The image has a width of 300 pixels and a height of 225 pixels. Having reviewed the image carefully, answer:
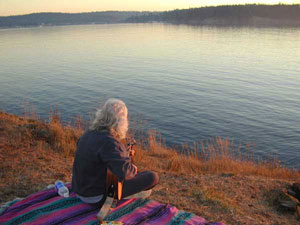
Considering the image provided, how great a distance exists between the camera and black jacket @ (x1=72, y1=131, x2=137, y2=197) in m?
3.66

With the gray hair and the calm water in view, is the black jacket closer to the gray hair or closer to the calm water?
the gray hair

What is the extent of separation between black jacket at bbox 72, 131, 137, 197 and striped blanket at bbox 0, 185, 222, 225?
1.32 ft

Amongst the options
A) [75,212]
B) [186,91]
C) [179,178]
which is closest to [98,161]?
[75,212]

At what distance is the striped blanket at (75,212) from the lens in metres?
4.08

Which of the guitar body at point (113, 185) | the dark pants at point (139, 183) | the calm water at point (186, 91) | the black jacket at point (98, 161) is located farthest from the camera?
the calm water at point (186, 91)

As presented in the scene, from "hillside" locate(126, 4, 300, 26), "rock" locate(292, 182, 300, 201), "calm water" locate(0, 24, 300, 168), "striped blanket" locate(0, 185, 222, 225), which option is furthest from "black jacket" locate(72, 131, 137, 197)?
"hillside" locate(126, 4, 300, 26)

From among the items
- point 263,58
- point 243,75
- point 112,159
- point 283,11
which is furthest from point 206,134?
point 283,11

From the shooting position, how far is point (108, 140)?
144 inches

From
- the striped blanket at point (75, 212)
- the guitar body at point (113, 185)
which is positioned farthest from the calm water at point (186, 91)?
the guitar body at point (113, 185)

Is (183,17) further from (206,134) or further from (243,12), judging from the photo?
(206,134)

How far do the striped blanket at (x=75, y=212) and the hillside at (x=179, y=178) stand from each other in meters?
0.64

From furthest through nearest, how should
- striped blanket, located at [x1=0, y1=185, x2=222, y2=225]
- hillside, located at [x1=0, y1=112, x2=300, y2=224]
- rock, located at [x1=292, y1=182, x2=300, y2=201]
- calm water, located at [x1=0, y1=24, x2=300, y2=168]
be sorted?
calm water, located at [x1=0, y1=24, x2=300, y2=168]
rock, located at [x1=292, y1=182, x2=300, y2=201]
hillside, located at [x1=0, y1=112, x2=300, y2=224]
striped blanket, located at [x1=0, y1=185, x2=222, y2=225]

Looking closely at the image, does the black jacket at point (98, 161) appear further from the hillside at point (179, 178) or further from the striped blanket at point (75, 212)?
the hillside at point (179, 178)

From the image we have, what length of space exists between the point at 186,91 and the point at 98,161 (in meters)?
16.6
